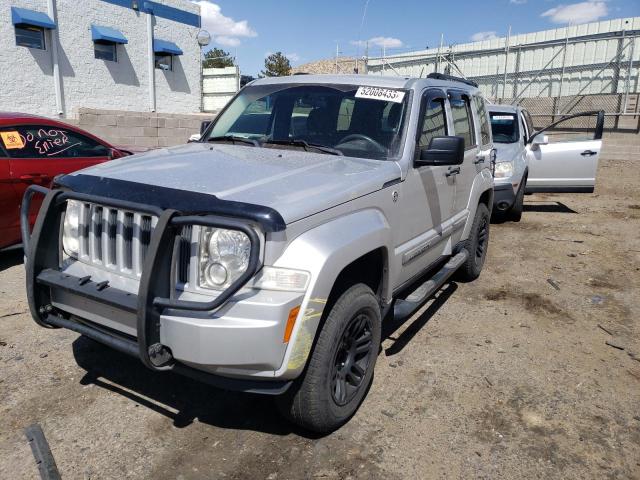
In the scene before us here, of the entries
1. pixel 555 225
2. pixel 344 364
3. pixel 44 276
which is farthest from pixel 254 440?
pixel 555 225

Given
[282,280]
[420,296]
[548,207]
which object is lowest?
[548,207]

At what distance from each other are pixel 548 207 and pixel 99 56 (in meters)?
12.4

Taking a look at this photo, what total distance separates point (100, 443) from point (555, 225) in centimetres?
771

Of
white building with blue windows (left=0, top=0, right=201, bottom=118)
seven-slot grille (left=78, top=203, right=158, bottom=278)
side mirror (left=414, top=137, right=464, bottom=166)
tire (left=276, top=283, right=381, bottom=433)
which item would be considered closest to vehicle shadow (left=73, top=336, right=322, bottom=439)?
tire (left=276, top=283, right=381, bottom=433)

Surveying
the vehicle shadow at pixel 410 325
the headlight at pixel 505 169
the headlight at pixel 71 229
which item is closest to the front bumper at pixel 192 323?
the headlight at pixel 71 229

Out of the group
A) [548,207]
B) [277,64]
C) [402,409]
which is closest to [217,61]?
[277,64]

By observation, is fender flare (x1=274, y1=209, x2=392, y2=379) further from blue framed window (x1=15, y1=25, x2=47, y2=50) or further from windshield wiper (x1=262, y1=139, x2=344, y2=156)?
blue framed window (x1=15, y1=25, x2=47, y2=50)

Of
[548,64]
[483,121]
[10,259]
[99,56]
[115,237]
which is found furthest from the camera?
[548,64]

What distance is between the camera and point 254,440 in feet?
9.28

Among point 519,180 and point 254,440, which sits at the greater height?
point 519,180

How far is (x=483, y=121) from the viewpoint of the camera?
18.0 feet

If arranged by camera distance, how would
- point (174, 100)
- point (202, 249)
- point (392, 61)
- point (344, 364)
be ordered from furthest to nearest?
point (392, 61), point (174, 100), point (344, 364), point (202, 249)

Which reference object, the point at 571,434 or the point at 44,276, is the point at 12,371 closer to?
the point at 44,276

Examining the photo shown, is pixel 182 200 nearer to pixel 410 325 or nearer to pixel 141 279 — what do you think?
pixel 141 279
